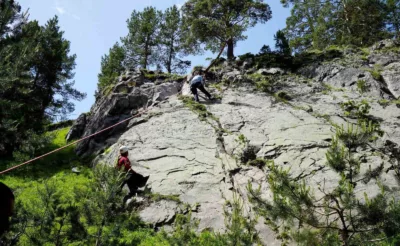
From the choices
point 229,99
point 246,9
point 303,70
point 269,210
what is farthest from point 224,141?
point 246,9

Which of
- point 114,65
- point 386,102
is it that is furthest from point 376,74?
point 114,65

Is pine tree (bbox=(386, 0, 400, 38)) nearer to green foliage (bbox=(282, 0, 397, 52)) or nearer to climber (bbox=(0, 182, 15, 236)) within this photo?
green foliage (bbox=(282, 0, 397, 52))

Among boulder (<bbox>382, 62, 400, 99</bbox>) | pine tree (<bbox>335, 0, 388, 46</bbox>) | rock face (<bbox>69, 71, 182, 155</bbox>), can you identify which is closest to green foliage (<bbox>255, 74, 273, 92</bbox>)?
rock face (<bbox>69, 71, 182, 155</bbox>)

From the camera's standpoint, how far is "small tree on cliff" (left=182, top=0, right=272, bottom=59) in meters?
23.2

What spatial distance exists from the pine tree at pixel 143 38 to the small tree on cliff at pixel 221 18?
26.1 feet

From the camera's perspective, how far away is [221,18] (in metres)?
23.9

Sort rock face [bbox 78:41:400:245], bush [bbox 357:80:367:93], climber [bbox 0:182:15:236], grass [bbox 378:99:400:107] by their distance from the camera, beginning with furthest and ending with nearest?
bush [bbox 357:80:367:93]
grass [bbox 378:99:400:107]
rock face [bbox 78:41:400:245]
climber [bbox 0:182:15:236]

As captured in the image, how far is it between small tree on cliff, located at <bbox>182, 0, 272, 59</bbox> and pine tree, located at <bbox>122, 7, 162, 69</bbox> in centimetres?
797

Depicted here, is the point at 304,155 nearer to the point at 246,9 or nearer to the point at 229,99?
the point at 229,99

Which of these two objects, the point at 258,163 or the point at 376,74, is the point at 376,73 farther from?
the point at 258,163

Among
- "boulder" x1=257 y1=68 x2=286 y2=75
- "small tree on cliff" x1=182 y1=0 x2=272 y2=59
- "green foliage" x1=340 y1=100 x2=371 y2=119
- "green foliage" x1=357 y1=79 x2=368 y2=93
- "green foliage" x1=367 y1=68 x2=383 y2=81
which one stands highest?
"small tree on cliff" x1=182 y1=0 x2=272 y2=59

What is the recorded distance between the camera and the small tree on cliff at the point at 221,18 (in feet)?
76.3

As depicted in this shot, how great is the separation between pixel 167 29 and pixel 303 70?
16.9m

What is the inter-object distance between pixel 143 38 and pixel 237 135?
2133 centimetres
